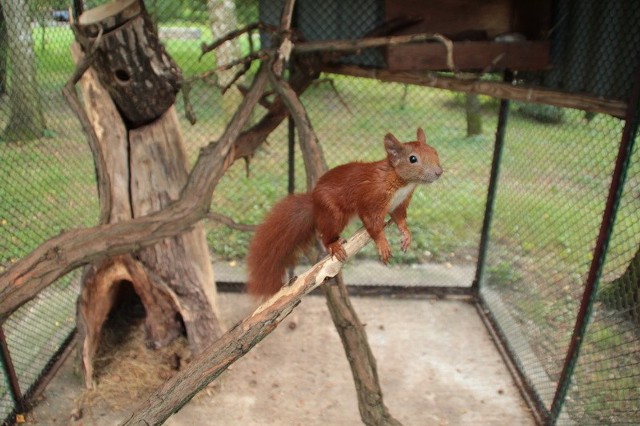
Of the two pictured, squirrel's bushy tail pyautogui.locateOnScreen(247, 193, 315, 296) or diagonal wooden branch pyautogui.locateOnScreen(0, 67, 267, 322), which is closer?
diagonal wooden branch pyautogui.locateOnScreen(0, 67, 267, 322)

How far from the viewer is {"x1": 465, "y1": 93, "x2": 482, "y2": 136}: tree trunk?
4.45 meters

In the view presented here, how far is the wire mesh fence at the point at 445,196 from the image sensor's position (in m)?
2.89

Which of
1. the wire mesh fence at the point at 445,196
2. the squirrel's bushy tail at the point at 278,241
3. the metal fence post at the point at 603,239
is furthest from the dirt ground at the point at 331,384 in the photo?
the squirrel's bushy tail at the point at 278,241

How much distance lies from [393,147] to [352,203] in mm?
243

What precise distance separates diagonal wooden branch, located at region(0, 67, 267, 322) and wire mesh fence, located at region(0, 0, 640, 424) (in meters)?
0.37

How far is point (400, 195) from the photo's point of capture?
1931 millimetres

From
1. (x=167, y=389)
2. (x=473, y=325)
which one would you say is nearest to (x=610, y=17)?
(x=473, y=325)

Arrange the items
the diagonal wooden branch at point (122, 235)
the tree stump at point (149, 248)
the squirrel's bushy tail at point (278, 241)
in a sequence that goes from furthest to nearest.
A: the tree stump at point (149, 248) → the squirrel's bushy tail at point (278, 241) → the diagonal wooden branch at point (122, 235)

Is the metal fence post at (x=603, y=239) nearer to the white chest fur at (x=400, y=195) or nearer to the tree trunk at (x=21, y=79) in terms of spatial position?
the white chest fur at (x=400, y=195)

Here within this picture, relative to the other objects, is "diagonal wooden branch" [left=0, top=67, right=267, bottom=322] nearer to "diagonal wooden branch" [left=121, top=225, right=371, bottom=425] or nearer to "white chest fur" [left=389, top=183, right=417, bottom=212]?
"diagonal wooden branch" [left=121, top=225, right=371, bottom=425]

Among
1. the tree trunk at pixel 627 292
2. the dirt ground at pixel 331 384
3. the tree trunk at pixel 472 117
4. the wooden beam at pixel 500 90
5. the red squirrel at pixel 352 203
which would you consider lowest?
the dirt ground at pixel 331 384

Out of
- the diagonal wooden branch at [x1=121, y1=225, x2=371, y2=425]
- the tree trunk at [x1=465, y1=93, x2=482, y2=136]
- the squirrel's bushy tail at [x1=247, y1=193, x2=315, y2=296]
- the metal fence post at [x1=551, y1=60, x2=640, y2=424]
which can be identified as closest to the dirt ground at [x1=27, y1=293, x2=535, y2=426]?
the metal fence post at [x1=551, y1=60, x2=640, y2=424]

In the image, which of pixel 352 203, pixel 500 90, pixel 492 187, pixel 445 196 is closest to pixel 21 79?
pixel 352 203

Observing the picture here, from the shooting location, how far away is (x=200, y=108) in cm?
432
